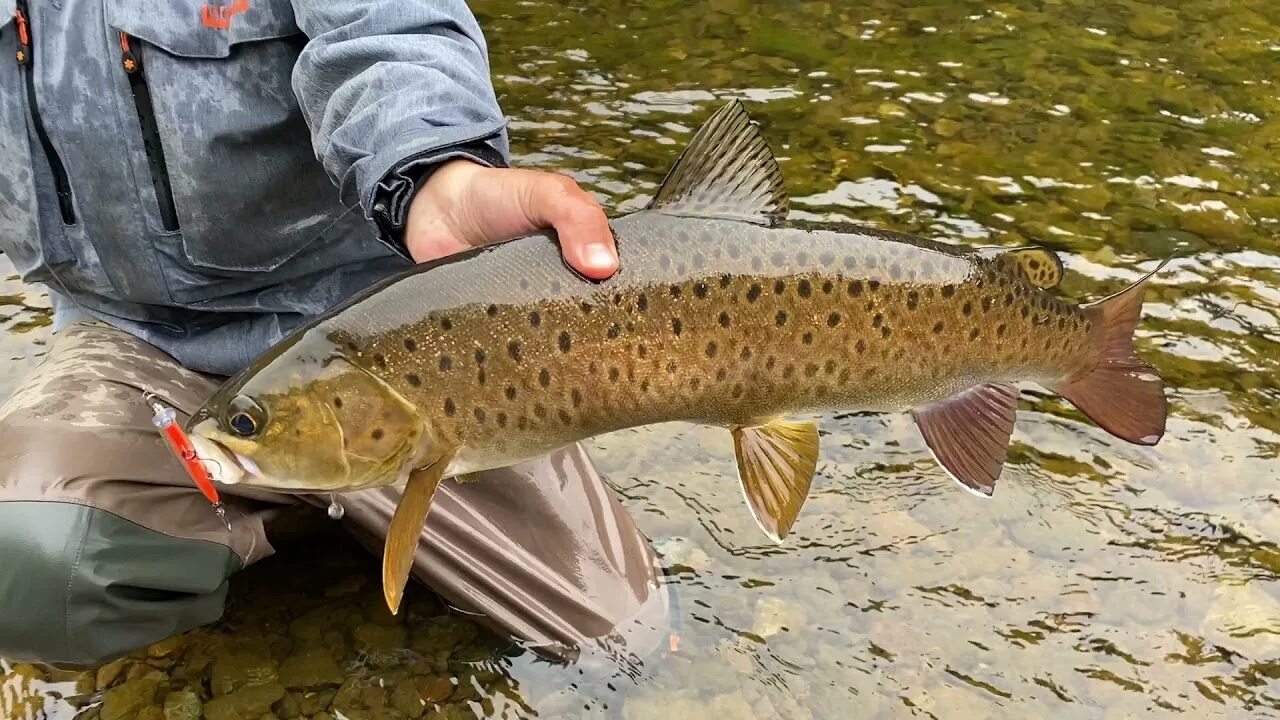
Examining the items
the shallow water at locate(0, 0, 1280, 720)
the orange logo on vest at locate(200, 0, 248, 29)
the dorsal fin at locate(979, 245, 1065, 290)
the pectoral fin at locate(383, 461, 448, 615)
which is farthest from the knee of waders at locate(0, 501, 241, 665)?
the dorsal fin at locate(979, 245, 1065, 290)

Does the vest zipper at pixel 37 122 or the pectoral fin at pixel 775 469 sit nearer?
the pectoral fin at pixel 775 469

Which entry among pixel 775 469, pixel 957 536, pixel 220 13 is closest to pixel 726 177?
pixel 775 469

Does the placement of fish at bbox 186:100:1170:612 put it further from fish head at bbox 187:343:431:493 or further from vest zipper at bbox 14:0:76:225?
vest zipper at bbox 14:0:76:225

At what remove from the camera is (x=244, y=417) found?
1666mm

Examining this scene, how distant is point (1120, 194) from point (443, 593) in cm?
363

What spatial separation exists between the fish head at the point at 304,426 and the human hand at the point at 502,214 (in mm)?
332

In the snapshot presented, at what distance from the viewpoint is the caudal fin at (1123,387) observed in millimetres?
2161

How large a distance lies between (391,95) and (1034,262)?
1.24 metres

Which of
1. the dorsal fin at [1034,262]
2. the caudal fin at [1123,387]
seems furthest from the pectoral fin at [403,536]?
the caudal fin at [1123,387]

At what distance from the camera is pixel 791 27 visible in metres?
6.80

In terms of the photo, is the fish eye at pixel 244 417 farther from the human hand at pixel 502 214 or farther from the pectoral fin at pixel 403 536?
the human hand at pixel 502 214

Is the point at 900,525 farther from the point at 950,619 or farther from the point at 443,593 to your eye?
the point at 443,593

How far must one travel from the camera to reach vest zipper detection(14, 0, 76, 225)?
2.20 metres

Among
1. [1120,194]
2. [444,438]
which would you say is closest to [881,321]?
[444,438]
